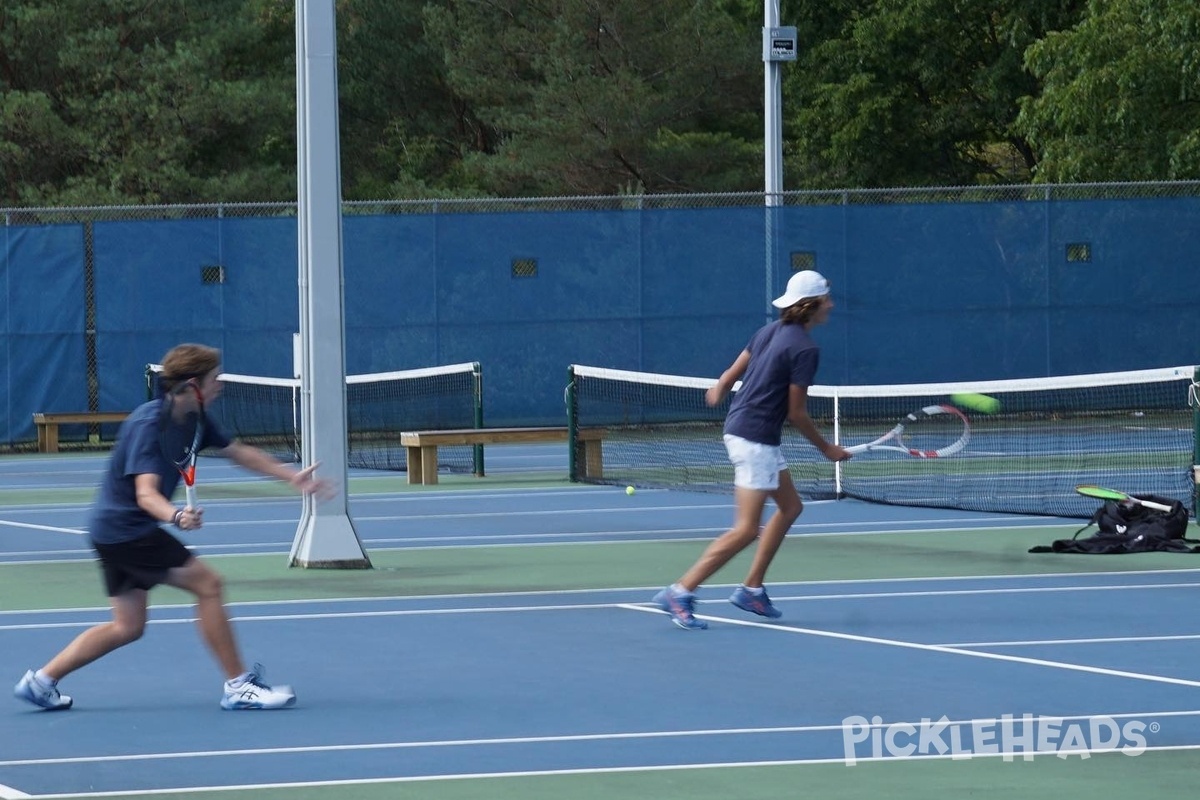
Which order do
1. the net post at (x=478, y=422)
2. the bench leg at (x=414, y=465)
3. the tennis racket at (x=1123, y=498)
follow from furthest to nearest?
the net post at (x=478, y=422), the bench leg at (x=414, y=465), the tennis racket at (x=1123, y=498)

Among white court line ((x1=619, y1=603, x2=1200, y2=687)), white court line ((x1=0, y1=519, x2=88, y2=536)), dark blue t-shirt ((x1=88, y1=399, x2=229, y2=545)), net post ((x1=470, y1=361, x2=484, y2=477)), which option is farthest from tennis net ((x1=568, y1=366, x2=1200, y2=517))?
dark blue t-shirt ((x1=88, y1=399, x2=229, y2=545))

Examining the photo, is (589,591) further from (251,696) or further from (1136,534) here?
(251,696)

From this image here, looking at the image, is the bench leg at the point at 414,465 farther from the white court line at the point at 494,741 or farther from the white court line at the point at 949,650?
the white court line at the point at 494,741

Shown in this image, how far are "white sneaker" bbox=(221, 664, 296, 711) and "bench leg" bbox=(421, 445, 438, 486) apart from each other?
36.0 feet

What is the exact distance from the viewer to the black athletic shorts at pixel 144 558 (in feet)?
25.1

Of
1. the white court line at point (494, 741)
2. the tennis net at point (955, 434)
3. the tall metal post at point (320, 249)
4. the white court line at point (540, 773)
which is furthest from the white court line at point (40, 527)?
the white court line at point (540, 773)

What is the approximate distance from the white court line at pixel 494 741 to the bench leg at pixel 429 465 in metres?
11.6

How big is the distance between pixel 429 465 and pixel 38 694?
437 inches

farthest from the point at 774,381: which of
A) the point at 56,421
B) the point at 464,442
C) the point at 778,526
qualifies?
the point at 56,421

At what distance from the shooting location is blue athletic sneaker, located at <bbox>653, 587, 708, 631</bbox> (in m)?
9.89

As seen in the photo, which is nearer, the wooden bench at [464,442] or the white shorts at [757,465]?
the white shorts at [757,465]

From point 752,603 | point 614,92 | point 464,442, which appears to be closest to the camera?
point 752,603

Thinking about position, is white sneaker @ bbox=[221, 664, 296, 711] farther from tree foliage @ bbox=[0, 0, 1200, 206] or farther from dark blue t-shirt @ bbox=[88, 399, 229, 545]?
tree foliage @ bbox=[0, 0, 1200, 206]

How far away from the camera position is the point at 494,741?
23.9 ft
